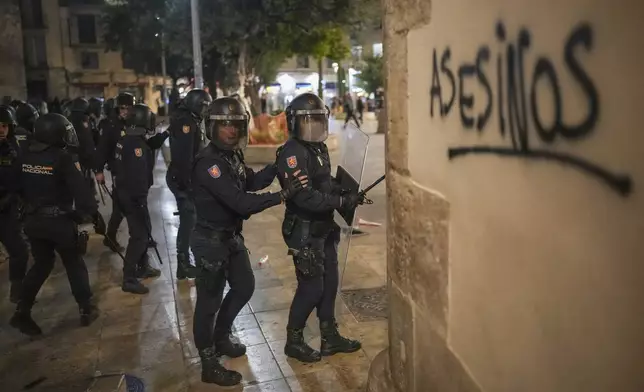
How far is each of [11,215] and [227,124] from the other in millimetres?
3203

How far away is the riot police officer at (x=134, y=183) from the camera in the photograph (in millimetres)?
6215

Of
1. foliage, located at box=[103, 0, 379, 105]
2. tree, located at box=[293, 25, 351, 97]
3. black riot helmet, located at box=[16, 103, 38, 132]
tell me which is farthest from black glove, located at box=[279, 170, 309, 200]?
tree, located at box=[293, 25, 351, 97]

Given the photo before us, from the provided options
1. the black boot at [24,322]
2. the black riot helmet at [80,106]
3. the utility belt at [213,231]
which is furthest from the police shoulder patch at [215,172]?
the black riot helmet at [80,106]

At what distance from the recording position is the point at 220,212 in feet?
13.4

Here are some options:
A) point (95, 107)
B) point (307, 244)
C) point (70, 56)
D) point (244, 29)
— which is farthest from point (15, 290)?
point (70, 56)

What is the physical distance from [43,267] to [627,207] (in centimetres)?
499

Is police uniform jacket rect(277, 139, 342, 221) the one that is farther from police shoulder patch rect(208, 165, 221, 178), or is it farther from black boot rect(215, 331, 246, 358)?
black boot rect(215, 331, 246, 358)

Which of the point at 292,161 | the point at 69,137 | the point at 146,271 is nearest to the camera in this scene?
the point at 292,161

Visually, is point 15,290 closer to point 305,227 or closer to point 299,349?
point 299,349

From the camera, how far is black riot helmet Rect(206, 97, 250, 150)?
161 inches

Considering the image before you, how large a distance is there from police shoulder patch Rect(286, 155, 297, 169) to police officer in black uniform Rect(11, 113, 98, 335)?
79.3 inches

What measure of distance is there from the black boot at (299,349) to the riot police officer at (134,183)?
7.76ft

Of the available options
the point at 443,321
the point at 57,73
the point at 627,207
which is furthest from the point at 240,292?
the point at 57,73

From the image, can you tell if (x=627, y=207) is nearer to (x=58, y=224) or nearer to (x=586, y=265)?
(x=586, y=265)
